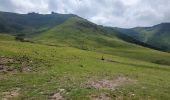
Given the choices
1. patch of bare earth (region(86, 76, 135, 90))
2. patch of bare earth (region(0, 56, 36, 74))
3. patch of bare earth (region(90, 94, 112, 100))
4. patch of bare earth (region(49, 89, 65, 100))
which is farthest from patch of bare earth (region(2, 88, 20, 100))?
patch of bare earth (region(0, 56, 36, 74))

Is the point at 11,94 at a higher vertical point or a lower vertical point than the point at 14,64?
lower

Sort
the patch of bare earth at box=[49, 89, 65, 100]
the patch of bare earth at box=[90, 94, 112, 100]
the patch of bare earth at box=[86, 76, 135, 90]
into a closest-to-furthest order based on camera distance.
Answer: the patch of bare earth at box=[49, 89, 65, 100] → the patch of bare earth at box=[90, 94, 112, 100] → the patch of bare earth at box=[86, 76, 135, 90]

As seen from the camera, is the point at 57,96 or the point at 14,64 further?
the point at 14,64

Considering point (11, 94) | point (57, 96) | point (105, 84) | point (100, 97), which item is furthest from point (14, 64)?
point (100, 97)

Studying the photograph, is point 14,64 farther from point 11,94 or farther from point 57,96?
point 57,96

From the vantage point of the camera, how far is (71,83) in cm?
3375

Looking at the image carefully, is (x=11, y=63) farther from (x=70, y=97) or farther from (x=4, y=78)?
(x=70, y=97)

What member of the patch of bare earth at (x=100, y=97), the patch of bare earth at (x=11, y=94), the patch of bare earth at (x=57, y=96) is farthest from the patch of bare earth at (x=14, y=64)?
the patch of bare earth at (x=100, y=97)

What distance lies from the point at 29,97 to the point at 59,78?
30.5 feet

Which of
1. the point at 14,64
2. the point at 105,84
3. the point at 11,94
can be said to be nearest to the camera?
the point at 11,94

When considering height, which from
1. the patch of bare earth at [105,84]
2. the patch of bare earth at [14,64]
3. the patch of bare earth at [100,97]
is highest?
the patch of bare earth at [14,64]

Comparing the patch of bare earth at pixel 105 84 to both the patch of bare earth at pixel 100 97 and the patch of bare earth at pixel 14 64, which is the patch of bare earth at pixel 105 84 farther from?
the patch of bare earth at pixel 14 64

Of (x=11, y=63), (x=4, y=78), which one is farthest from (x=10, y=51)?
(x=4, y=78)

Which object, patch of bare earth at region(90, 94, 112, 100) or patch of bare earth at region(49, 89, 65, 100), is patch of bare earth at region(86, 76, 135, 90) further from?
patch of bare earth at region(49, 89, 65, 100)
